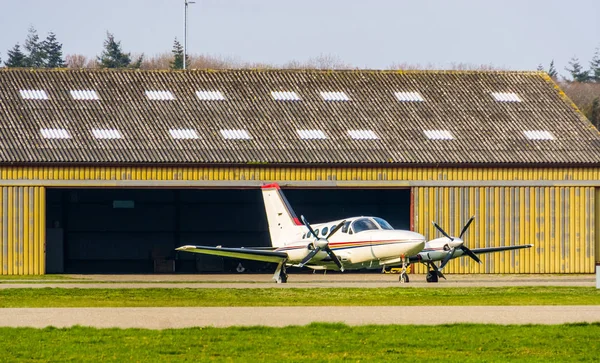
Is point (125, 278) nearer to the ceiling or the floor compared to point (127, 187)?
nearer to the floor

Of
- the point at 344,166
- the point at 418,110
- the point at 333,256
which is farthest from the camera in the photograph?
the point at 418,110

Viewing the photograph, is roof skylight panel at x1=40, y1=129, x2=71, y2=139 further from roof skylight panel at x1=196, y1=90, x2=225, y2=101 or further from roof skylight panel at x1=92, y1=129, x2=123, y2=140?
roof skylight panel at x1=196, y1=90, x2=225, y2=101

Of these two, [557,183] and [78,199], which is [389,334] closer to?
[557,183]

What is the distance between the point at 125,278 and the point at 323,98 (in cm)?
1316

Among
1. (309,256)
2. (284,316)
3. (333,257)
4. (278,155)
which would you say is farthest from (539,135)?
(284,316)

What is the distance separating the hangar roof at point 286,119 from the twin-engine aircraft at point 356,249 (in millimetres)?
7253

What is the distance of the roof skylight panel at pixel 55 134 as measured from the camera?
159ft

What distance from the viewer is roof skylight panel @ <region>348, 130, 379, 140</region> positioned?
50.6 m

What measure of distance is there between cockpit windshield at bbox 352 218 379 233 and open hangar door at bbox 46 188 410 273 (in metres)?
14.3

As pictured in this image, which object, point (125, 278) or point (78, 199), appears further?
point (78, 199)

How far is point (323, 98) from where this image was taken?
53.6m

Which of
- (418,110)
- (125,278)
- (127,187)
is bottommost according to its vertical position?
(125,278)

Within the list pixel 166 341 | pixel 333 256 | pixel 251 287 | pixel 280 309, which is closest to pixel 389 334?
pixel 166 341

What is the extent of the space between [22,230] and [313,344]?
96.0 feet
